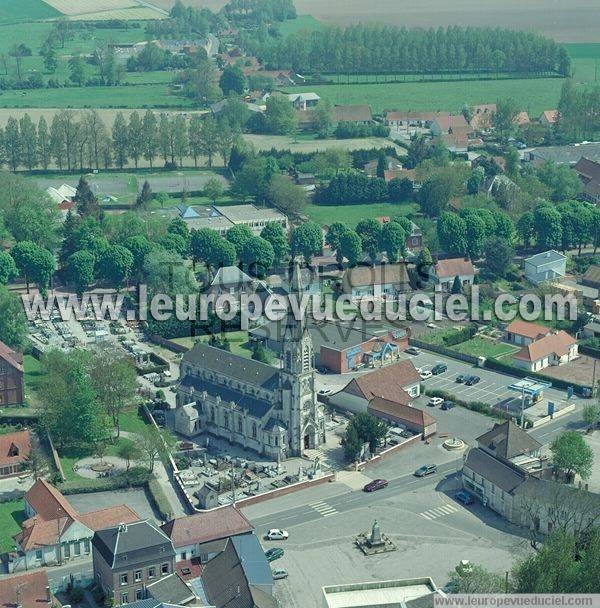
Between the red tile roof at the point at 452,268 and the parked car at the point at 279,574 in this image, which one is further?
the red tile roof at the point at 452,268

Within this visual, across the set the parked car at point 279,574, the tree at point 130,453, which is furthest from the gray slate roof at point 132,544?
the tree at point 130,453

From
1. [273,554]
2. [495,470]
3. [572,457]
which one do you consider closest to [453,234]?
[572,457]

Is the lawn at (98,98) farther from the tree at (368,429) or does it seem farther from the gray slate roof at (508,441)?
the gray slate roof at (508,441)

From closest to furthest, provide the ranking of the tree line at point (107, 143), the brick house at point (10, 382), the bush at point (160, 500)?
1. the bush at point (160, 500)
2. the brick house at point (10, 382)
3. the tree line at point (107, 143)

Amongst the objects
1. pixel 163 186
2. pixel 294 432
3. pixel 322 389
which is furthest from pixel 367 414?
pixel 163 186

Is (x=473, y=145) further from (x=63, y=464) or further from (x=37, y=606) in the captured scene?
(x=37, y=606)
